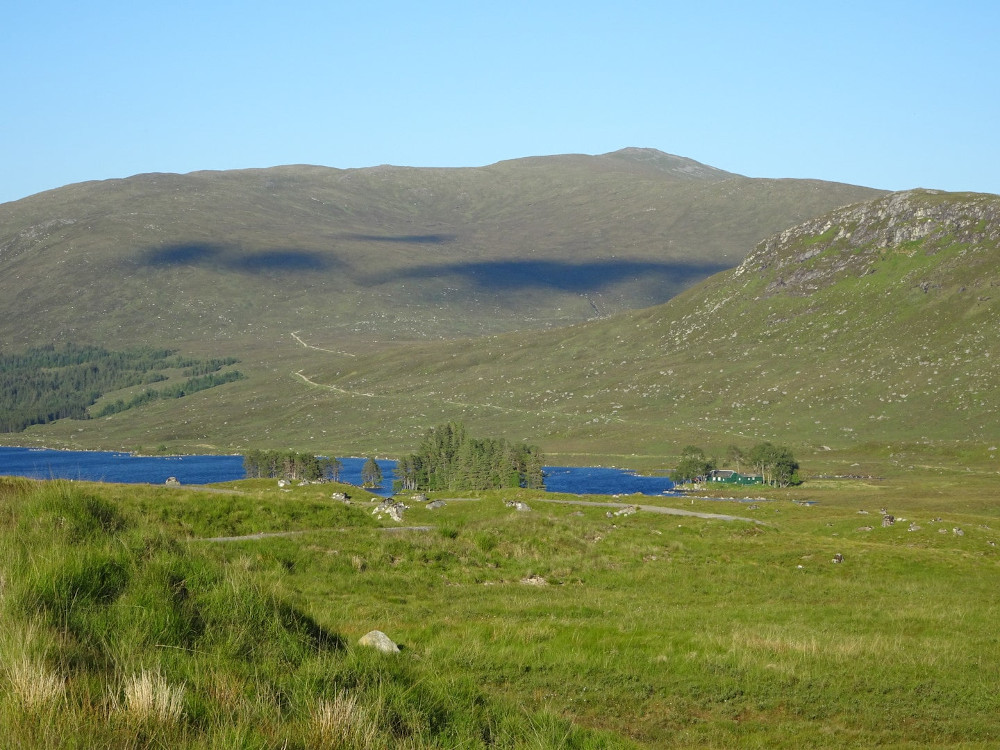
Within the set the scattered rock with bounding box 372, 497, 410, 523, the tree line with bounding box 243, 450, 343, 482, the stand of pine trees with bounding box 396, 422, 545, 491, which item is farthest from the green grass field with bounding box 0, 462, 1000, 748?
the tree line with bounding box 243, 450, 343, 482

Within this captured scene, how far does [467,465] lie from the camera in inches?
5226

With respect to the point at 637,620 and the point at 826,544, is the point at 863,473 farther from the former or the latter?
the point at 637,620

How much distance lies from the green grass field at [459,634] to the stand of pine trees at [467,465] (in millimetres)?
90002

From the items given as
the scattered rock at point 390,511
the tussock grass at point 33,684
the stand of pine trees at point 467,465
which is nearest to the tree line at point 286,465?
the stand of pine trees at point 467,465

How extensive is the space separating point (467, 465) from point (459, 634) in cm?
11343

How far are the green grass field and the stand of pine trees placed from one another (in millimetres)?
90002

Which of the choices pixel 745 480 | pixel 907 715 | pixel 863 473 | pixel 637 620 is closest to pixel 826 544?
pixel 637 620

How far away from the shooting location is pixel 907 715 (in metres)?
16.5

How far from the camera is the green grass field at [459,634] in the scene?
31.6ft

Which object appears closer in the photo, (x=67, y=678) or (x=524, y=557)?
(x=67, y=678)

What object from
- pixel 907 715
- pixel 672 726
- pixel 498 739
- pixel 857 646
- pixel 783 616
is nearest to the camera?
pixel 498 739

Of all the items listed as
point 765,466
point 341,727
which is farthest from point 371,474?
point 341,727

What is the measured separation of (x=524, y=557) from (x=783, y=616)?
9312 mm

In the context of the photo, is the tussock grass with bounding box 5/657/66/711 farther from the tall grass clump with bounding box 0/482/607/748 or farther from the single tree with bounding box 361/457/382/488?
the single tree with bounding box 361/457/382/488
